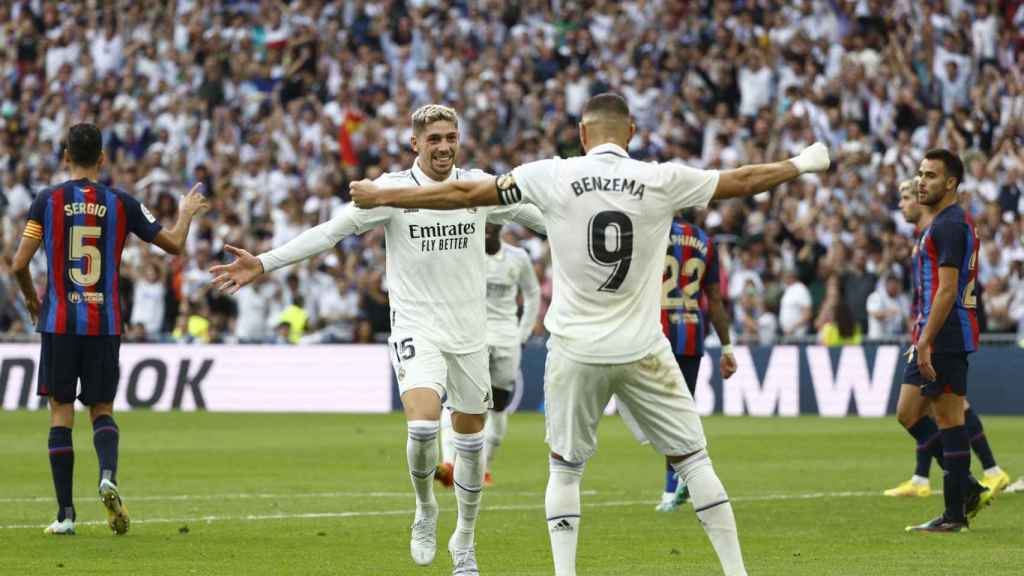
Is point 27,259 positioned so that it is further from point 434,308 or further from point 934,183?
point 934,183

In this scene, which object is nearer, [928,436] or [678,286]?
[928,436]

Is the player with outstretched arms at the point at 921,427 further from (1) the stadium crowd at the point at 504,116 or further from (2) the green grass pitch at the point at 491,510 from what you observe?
(1) the stadium crowd at the point at 504,116

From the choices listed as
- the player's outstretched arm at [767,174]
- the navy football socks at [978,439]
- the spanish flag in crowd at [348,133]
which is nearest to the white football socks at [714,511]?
the player's outstretched arm at [767,174]

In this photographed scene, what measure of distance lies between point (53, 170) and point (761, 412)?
15.0 metres

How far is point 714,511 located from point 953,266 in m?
4.00

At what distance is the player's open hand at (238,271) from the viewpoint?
30.8ft

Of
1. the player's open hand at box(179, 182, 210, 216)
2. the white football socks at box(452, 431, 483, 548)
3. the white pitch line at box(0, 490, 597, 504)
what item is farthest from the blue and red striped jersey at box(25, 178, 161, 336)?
the white pitch line at box(0, 490, 597, 504)

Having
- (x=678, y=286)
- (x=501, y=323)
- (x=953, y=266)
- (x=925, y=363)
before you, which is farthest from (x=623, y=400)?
(x=501, y=323)

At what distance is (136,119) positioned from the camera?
34688 millimetres

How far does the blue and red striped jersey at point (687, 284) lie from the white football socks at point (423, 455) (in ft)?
13.4

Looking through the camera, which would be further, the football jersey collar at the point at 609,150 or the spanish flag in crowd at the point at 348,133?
the spanish flag in crowd at the point at 348,133

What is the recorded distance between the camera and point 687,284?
1401cm

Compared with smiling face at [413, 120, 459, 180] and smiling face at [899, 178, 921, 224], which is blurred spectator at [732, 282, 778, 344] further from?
smiling face at [413, 120, 459, 180]

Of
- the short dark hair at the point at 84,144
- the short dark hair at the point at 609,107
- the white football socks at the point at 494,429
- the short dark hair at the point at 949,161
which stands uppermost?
the short dark hair at the point at 84,144
